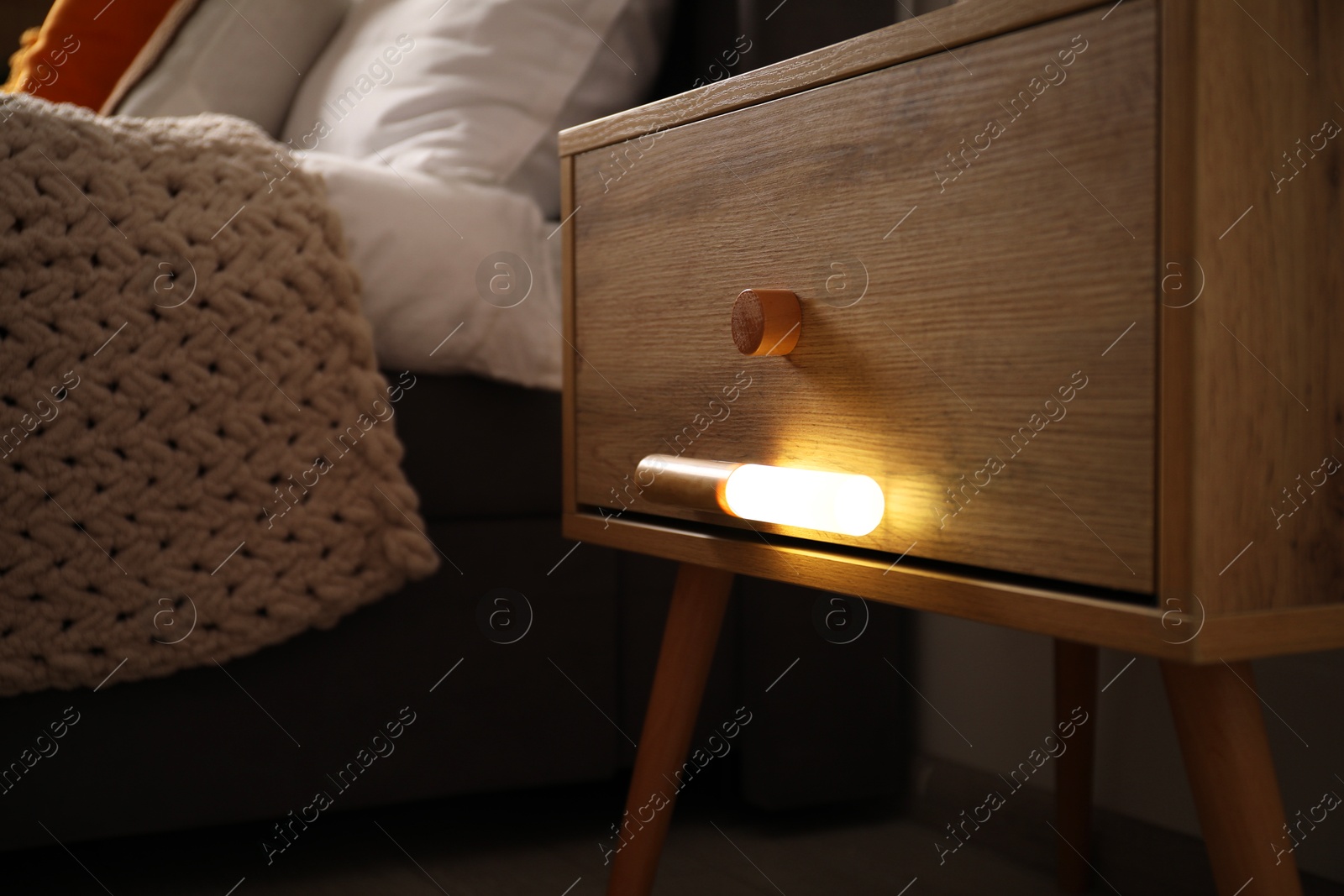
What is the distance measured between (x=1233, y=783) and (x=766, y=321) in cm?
28

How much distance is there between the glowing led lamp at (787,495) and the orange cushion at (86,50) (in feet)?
3.50

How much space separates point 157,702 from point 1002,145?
0.78m

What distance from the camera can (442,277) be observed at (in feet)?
3.28

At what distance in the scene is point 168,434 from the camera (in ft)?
2.81

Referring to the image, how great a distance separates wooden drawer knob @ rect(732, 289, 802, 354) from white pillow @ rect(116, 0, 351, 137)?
3.22 ft

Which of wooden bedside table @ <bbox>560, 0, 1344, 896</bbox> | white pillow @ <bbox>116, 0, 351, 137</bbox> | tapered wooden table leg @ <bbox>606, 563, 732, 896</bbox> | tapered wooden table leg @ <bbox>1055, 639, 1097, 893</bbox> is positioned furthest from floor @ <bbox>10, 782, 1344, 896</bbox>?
white pillow @ <bbox>116, 0, 351, 137</bbox>

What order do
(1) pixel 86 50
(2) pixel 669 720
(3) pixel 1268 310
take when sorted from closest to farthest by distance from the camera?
1. (3) pixel 1268 310
2. (2) pixel 669 720
3. (1) pixel 86 50

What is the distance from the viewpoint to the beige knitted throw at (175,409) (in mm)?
820

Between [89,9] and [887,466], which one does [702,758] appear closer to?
[887,466]

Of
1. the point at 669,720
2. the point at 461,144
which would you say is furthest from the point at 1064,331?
the point at 461,144

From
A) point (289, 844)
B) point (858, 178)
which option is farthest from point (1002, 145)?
point (289, 844)

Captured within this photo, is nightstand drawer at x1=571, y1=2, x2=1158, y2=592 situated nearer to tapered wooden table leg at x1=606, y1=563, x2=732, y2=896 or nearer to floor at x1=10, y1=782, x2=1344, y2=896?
tapered wooden table leg at x1=606, y1=563, x2=732, y2=896

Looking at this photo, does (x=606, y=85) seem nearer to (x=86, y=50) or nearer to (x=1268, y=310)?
(x=86, y=50)

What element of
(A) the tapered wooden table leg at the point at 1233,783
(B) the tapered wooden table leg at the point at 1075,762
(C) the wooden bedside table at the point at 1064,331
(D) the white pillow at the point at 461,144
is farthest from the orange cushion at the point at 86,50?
(A) the tapered wooden table leg at the point at 1233,783
